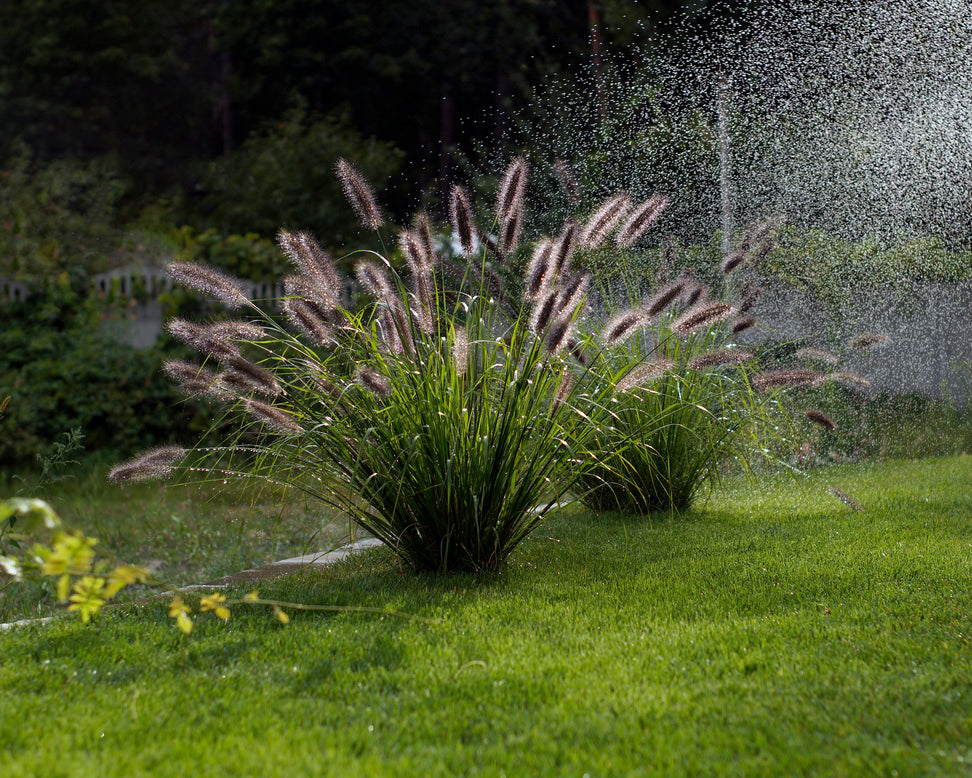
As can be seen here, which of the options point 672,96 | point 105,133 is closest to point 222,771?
point 672,96

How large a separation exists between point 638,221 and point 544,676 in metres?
1.83

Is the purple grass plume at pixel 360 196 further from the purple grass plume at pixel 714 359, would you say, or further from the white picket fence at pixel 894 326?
the white picket fence at pixel 894 326

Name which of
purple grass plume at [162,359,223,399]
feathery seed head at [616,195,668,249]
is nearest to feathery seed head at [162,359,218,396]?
purple grass plume at [162,359,223,399]

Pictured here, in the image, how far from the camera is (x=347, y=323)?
2.76m

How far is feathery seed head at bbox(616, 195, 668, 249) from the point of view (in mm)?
3102

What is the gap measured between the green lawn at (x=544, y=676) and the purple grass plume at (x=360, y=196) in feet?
3.50

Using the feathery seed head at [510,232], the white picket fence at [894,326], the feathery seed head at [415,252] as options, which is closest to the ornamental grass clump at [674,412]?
the feathery seed head at [510,232]

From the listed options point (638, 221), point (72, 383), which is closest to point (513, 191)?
point (638, 221)

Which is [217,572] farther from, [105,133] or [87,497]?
[105,133]

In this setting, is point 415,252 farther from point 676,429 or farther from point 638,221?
point 676,429

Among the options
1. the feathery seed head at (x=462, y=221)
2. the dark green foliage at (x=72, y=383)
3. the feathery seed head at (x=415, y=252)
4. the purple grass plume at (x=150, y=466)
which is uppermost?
the feathery seed head at (x=462, y=221)

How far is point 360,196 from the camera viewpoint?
2650 millimetres

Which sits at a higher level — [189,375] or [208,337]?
[208,337]

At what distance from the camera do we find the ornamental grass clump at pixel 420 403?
2.46 m
